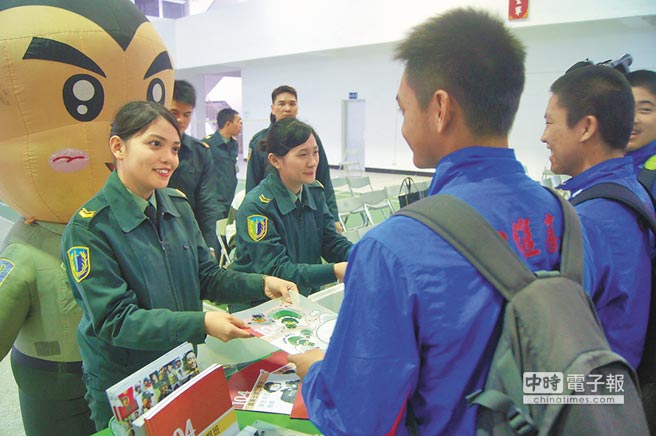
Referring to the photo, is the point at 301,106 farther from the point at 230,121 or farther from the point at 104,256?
the point at 104,256

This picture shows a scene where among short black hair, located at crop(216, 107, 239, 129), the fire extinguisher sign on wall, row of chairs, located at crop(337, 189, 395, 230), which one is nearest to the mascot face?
row of chairs, located at crop(337, 189, 395, 230)

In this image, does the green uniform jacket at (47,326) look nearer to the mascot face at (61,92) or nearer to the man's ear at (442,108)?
the mascot face at (61,92)

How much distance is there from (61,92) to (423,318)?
1.53 m

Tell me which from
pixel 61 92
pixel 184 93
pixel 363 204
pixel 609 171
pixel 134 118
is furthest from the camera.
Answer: pixel 363 204

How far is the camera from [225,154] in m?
5.20

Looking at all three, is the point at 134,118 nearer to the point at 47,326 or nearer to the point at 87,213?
Answer: the point at 87,213

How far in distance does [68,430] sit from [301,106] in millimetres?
14061

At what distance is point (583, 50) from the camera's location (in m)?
9.91

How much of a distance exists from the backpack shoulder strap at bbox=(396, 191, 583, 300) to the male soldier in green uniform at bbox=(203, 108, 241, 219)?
13.1 feet

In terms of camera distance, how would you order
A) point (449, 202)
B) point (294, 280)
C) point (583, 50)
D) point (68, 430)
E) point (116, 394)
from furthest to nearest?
point (583, 50) < point (294, 280) < point (68, 430) < point (116, 394) < point (449, 202)

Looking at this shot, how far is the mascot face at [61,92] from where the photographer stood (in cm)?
156

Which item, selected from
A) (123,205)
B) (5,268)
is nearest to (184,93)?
(5,268)

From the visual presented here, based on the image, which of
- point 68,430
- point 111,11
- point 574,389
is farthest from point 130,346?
point 111,11

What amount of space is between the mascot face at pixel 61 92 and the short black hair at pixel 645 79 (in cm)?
214
